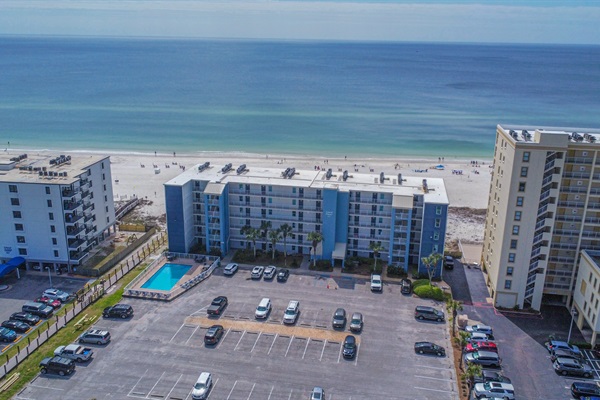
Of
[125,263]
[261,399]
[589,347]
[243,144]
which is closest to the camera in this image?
[261,399]

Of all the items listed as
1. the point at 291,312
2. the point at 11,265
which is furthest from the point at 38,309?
the point at 291,312

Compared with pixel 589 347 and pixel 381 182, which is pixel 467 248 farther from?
pixel 589 347

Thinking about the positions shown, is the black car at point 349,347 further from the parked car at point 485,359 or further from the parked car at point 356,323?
the parked car at point 485,359

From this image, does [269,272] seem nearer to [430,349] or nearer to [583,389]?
[430,349]

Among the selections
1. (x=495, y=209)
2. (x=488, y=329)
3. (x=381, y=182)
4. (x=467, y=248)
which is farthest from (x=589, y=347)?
(x=381, y=182)

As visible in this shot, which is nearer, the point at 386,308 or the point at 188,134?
the point at 386,308
